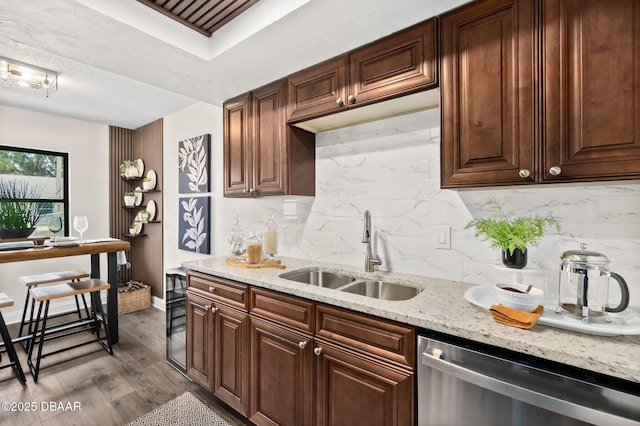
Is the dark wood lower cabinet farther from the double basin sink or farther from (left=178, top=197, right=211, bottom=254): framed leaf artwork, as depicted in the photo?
(left=178, top=197, right=211, bottom=254): framed leaf artwork

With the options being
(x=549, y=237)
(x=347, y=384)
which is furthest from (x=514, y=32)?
(x=347, y=384)

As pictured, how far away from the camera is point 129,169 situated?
4328 millimetres

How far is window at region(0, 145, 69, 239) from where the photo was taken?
3.66 m

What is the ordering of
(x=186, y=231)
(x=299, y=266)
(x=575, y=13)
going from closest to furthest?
(x=575, y=13), (x=299, y=266), (x=186, y=231)

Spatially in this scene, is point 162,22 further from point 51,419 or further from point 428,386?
point 51,419

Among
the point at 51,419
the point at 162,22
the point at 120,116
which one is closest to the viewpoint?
the point at 162,22

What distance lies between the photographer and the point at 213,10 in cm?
174

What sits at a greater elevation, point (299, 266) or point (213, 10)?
point (213, 10)

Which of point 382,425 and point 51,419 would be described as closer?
point 382,425

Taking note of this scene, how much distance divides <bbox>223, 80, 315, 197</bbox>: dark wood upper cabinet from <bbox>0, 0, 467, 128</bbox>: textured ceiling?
0.14 m

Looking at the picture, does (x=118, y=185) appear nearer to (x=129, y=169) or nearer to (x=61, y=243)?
(x=129, y=169)

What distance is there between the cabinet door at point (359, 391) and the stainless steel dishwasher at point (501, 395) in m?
0.08

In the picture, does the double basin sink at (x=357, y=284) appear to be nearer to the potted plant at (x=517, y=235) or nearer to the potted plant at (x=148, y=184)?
the potted plant at (x=517, y=235)

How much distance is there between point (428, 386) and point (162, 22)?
230 centimetres
